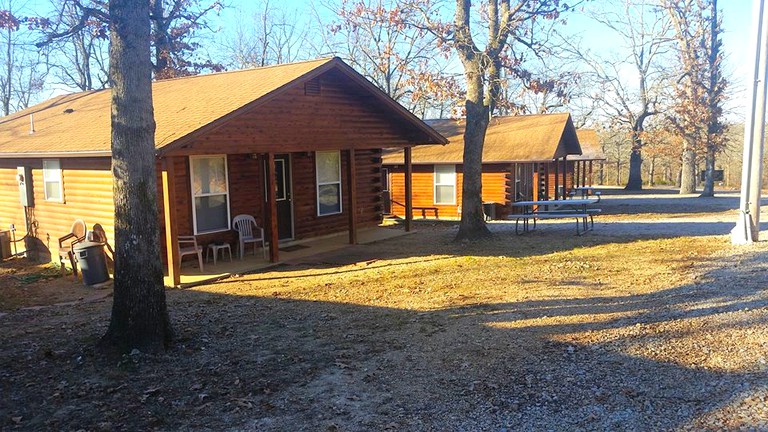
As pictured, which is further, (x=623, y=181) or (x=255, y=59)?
(x=623, y=181)

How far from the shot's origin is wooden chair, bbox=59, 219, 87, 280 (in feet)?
39.2

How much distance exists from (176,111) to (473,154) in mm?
6902

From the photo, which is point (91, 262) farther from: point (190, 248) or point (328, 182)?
point (328, 182)

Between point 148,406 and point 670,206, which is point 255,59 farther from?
point 148,406

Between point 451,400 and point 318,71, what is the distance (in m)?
9.28

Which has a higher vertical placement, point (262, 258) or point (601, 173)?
point (601, 173)

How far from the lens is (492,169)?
23.0 meters

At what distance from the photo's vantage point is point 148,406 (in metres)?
5.08

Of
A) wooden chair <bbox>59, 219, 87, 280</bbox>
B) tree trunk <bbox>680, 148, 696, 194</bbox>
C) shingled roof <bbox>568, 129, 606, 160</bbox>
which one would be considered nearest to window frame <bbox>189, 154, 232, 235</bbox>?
wooden chair <bbox>59, 219, 87, 280</bbox>

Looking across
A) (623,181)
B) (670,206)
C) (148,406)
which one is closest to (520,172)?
(670,206)

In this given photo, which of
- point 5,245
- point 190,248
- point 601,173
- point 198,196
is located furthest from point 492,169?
point 601,173

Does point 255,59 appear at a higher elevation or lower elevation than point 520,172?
higher

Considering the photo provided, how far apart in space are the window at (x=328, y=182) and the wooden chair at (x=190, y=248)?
4.29m

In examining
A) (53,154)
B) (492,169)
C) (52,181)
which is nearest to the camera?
(53,154)
